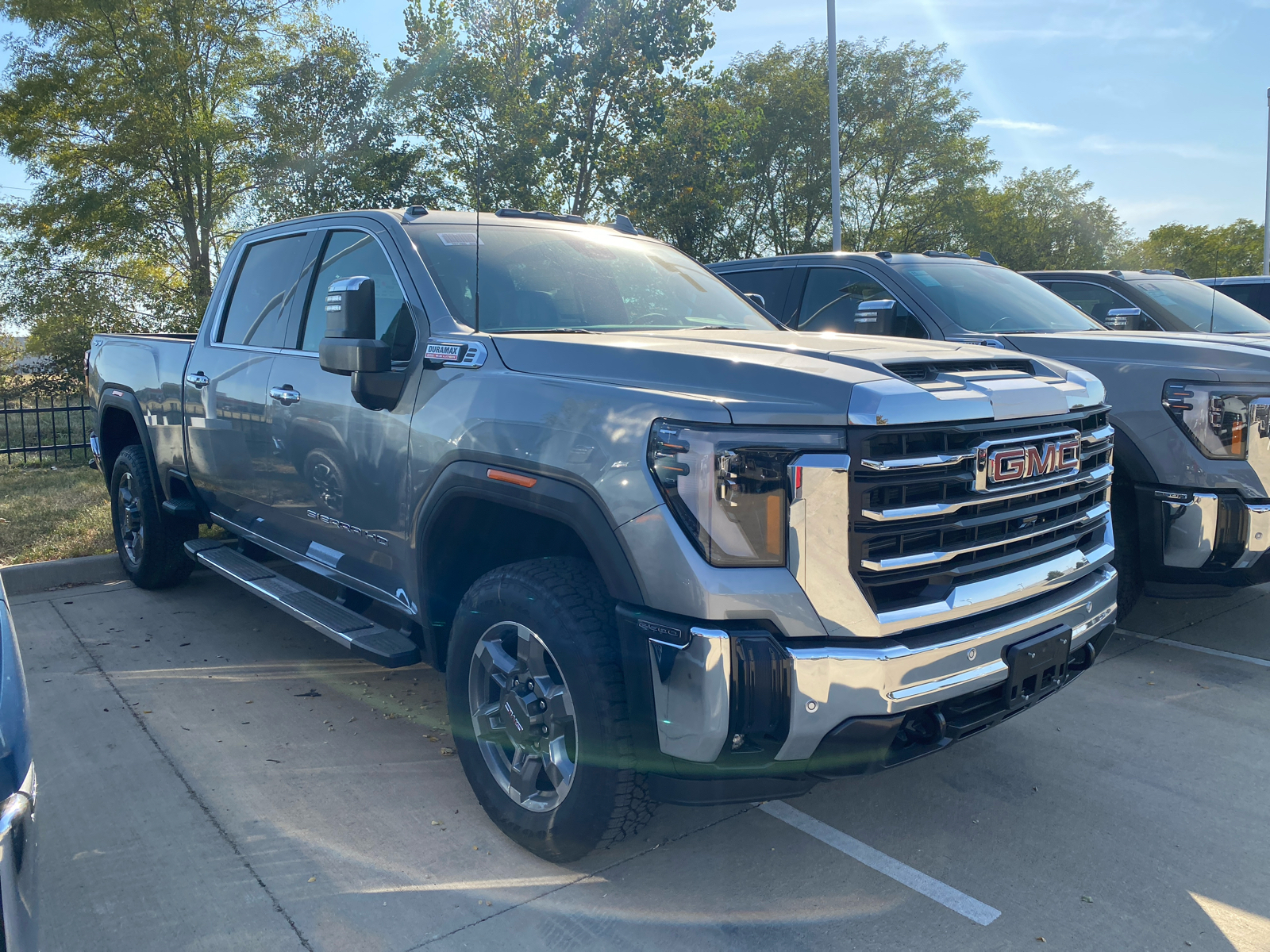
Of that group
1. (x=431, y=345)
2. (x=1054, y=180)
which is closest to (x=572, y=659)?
(x=431, y=345)

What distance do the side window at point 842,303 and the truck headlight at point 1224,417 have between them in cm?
161

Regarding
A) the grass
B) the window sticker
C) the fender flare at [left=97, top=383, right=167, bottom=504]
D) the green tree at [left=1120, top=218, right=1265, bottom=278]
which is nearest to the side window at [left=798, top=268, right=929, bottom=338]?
the window sticker

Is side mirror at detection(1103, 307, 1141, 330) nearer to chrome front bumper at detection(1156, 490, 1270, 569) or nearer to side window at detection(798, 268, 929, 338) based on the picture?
side window at detection(798, 268, 929, 338)

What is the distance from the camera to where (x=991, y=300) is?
6.07 m

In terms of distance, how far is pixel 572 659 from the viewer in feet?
8.55

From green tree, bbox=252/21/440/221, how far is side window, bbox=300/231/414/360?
56.8ft

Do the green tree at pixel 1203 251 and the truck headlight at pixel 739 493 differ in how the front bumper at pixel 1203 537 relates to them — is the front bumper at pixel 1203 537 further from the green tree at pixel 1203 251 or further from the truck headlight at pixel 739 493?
the green tree at pixel 1203 251

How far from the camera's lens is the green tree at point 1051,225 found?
36656mm

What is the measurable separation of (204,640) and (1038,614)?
4173 mm

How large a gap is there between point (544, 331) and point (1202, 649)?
395cm

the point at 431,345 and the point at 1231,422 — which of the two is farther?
the point at 1231,422

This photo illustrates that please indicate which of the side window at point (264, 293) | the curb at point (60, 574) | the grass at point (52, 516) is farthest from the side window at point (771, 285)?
the grass at point (52, 516)

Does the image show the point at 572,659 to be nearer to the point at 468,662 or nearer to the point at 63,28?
the point at 468,662

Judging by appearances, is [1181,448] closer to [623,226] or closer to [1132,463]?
[1132,463]
